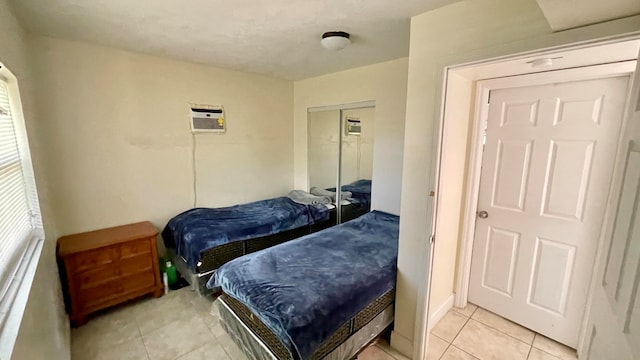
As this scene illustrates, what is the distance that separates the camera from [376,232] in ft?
8.28

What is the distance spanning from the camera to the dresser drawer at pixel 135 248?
2.36 m

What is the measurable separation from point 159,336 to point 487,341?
2568 mm

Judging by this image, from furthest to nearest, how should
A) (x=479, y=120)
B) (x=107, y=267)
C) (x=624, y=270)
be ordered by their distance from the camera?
(x=107, y=267) < (x=479, y=120) < (x=624, y=270)

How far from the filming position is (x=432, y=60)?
1.59 meters

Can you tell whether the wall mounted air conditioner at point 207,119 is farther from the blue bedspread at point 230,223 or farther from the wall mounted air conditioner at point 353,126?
the wall mounted air conditioner at point 353,126

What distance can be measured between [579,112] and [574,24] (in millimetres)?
1042

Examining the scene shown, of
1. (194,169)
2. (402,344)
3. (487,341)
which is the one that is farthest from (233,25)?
(487,341)

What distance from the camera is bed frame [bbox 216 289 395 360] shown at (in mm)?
1561

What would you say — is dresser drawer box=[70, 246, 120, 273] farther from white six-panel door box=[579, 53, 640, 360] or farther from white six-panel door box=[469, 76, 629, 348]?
white six-panel door box=[469, 76, 629, 348]

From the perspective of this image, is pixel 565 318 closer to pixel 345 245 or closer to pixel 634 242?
pixel 345 245

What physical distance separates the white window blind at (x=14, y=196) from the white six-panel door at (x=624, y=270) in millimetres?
2003

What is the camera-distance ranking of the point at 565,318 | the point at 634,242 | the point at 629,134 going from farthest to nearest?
1. the point at 565,318
2. the point at 629,134
3. the point at 634,242

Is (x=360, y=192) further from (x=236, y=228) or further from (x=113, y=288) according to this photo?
(x=113, y=288)

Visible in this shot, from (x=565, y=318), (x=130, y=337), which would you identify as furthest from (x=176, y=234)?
(x=565, y=318)
